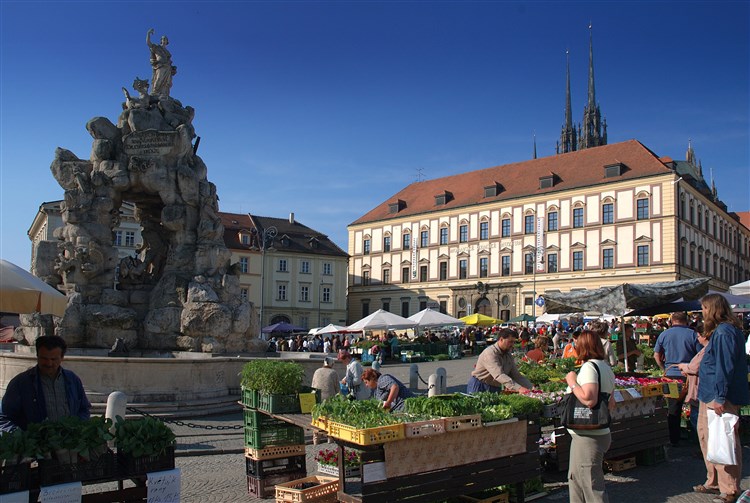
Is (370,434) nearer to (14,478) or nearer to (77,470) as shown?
Result: (77,470)

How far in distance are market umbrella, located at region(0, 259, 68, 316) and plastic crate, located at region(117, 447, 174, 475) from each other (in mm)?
2778

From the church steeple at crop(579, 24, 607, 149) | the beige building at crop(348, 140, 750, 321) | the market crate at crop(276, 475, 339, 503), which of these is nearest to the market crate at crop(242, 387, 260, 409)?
the market crate at crop(276, 475, 339, 503)

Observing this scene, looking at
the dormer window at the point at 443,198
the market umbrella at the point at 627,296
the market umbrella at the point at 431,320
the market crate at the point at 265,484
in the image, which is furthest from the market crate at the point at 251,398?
the dormer window at the point at 443,198

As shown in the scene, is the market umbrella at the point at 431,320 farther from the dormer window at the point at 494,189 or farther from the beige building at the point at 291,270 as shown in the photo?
the beige building at the point at 291,270

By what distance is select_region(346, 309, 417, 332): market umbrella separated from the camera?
29.5 m

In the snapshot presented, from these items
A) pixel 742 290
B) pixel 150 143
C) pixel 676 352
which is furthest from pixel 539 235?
pixel 676 352

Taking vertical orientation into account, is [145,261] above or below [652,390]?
above

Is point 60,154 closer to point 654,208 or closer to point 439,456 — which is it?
point 439,456

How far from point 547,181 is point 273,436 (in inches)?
2131

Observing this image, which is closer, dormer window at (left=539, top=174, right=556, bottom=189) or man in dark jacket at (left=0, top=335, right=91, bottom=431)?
man in dark jacket at (left=0, top=335, right=91, bottom=431)

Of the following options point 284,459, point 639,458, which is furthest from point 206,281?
point 639,458

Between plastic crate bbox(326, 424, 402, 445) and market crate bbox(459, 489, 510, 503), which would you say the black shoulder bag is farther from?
plastic crate bbox(326, 424, 402, 445)

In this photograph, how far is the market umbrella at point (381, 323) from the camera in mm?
29516

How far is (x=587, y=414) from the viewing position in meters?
5.49
